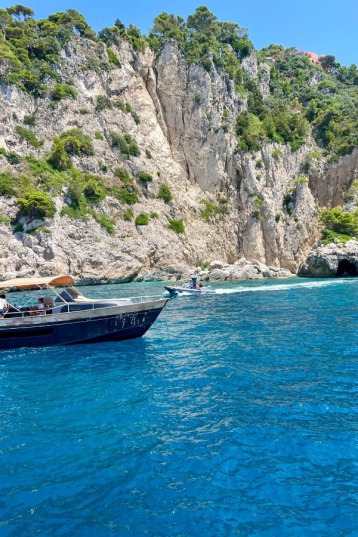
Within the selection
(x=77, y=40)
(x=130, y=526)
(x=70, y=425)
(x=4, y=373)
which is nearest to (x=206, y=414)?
(x=70, y=425)

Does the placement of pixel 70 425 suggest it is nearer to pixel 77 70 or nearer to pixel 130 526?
pixel 130 526

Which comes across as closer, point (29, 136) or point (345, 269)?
point (345, 269)

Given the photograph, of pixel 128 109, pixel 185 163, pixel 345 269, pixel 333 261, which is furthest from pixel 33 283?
pixel 128 109

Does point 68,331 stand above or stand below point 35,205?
below

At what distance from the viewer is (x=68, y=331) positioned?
58.0 ft

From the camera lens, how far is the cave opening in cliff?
57.2 meters

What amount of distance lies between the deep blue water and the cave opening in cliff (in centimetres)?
4461

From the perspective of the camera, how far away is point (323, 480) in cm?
680

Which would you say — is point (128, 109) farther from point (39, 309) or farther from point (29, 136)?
point (39, 309)

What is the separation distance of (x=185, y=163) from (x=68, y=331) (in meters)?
59.7

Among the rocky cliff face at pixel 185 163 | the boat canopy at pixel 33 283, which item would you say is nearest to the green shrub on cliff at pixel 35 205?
the rocky cliff face at pixel 185 163

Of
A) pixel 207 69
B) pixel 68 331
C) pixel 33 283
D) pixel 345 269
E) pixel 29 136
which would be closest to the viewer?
pixel 68 331

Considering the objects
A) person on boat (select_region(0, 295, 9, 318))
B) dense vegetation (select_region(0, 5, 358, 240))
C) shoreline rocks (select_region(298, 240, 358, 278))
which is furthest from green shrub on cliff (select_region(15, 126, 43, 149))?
person on boat (select_region(0, 295, 9, 318))

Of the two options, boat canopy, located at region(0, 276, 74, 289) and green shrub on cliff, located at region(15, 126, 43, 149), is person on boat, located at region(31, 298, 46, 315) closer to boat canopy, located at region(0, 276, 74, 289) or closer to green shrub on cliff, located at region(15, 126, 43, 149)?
boat canopy, located at region(0, 276, 74, 289)
